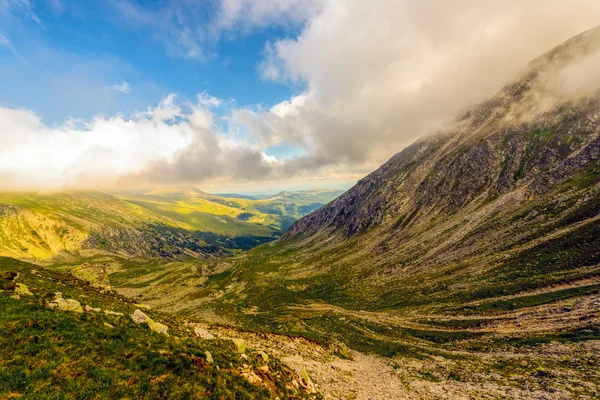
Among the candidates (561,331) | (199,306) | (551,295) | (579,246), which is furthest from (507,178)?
(199,306)

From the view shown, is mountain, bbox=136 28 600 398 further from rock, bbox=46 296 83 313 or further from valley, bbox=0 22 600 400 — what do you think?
rock, bbox=46 296 83 313

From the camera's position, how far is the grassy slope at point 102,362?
1650 cm

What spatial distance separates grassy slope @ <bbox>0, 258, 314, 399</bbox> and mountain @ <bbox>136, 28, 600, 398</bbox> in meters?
37.8

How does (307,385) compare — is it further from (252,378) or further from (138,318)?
(138,318)

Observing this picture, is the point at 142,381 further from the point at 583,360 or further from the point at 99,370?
the point at 583,360

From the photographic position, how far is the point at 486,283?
297 ft

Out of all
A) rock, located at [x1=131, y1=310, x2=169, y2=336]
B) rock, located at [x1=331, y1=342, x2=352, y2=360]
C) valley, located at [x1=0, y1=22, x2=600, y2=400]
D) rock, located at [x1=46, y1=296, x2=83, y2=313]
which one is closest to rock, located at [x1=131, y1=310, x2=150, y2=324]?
rock, located at [x1=131, y1=310, x2=169, y2=336]

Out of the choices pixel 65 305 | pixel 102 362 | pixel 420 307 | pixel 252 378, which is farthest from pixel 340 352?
pixel 65 305

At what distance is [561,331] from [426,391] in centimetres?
3991

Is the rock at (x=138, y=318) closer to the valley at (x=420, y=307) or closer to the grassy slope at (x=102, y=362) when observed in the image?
the valley at (x=420, y=307)

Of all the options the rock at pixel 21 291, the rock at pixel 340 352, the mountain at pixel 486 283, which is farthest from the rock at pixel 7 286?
the mountain at pixel 486 283

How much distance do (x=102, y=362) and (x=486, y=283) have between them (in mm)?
110073

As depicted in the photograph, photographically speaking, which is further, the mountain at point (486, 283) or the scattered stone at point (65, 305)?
the mountain at point (486, 283)

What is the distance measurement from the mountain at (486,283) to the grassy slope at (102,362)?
37.8 meters
